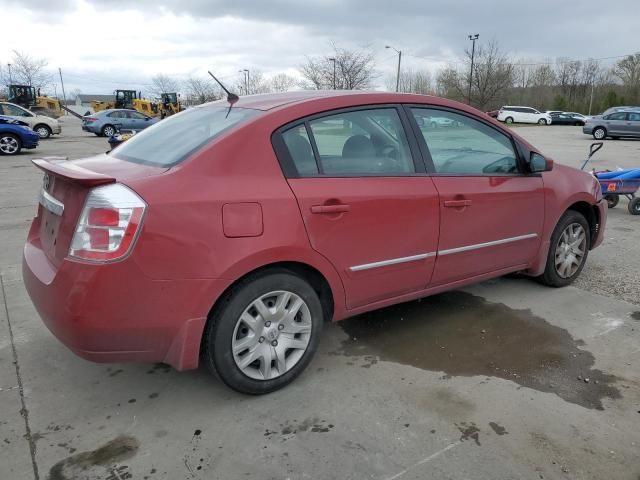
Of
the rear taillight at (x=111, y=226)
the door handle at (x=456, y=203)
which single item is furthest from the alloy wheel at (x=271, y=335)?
the door handle at (x=456, y=203)

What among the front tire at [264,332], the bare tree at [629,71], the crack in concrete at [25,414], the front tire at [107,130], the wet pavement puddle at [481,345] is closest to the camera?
the crack in concrete at [25,414]

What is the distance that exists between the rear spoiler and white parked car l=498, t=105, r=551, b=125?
156ft

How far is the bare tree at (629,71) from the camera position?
58953mm

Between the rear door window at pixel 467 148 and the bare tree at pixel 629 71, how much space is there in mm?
62629

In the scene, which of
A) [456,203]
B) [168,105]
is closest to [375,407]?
[456,203]

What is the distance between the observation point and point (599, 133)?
88.8 ft

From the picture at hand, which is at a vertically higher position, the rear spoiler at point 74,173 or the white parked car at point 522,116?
the white parked car at point 522,116

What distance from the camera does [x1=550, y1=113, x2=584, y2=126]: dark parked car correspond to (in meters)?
45.7

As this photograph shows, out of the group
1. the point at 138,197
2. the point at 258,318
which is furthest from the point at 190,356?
the point at 138,197

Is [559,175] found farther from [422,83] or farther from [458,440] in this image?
[422,83]

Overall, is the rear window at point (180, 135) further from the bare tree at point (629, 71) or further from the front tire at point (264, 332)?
the bare tree at point (629, 71)

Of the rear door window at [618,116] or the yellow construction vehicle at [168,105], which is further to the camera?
the yellow construction vehicle at [168,105]

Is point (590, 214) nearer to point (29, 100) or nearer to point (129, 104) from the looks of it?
point (129, 104)

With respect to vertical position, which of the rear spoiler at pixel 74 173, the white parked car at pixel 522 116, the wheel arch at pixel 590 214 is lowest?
the wheel arch at pixel 590 214
